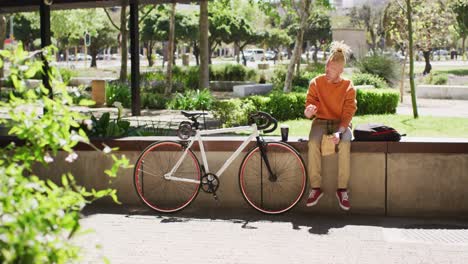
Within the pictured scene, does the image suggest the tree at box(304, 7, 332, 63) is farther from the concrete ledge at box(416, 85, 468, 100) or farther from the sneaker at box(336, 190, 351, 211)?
the sneaker at box(336, 190, 351, 211)

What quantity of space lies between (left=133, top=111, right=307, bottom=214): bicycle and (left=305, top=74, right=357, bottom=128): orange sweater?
493mm

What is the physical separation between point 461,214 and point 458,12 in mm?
45609

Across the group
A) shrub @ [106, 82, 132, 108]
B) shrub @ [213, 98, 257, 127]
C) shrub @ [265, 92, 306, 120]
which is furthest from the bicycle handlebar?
shrub @ [106, 82, 132, 108]

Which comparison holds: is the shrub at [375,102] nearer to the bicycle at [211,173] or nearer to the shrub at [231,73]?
the bicycle at [211,173]

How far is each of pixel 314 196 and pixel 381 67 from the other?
22.1 metres

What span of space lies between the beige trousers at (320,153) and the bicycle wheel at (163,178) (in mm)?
1195

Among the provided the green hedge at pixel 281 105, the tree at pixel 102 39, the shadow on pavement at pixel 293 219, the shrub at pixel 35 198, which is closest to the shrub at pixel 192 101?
the green hedge at pixel 281 105

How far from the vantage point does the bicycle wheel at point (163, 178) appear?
7.91 metres

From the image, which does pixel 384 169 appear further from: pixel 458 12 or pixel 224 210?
pixel 458 12

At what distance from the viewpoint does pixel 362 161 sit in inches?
302

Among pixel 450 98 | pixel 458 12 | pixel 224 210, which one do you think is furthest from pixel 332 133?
pixel 458 12

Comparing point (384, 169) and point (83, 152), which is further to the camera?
point (83, 152)

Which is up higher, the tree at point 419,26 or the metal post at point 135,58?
the tree at point 419,26

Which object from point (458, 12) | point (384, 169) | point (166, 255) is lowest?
point (166, 255)
